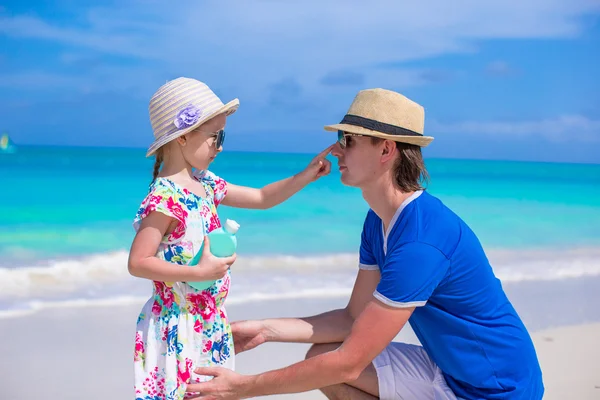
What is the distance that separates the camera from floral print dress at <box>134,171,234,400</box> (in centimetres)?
266

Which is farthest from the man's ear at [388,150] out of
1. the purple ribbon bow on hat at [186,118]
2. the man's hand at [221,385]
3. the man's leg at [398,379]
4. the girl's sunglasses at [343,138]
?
the man's hand at [221,385]

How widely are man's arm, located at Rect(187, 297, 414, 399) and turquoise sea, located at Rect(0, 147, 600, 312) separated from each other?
150 inches

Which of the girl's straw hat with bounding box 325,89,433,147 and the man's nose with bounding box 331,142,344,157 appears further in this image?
the man's nose with bounding box 331,142,344,157

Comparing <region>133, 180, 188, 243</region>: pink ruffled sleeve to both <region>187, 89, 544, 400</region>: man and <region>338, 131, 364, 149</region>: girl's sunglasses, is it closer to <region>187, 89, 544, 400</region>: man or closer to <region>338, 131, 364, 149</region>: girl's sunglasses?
<region>187, 89, 544, 400</region>: man

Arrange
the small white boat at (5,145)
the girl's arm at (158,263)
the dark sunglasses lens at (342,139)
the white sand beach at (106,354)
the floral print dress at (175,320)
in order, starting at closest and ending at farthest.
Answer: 1. the girl's arm at (158,263)
2. the floral print dress at (175,320)
3. the dark sunglasses lens at (342,139)
4. the white sand beach at (106,354)
5. the small white boat at (5,145)

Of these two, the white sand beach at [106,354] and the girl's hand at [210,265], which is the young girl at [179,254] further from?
the white sand beach at [106,354]

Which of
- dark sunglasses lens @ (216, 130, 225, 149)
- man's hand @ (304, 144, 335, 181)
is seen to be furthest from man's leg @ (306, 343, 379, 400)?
dark sunglasses lens @ (216, 130, 225, 149)

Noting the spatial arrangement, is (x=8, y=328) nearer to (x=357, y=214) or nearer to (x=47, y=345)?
(x=47, y=345)

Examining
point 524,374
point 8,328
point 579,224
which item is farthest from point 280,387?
point 579,224

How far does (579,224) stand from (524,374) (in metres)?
13.6

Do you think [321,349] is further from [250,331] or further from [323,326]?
[250,331]

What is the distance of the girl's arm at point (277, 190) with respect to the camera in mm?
3227

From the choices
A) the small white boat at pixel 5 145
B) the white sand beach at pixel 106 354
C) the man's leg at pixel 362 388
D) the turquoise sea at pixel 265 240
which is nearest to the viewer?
the man's leg at pixel 362 388

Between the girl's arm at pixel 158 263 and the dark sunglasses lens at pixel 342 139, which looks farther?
the dark sunglasses lens at pixel 342 139
